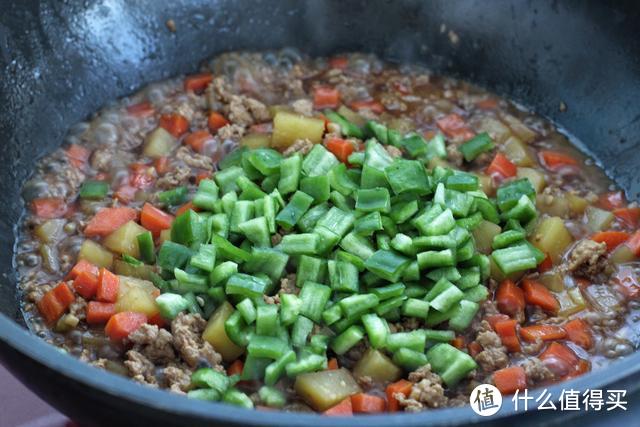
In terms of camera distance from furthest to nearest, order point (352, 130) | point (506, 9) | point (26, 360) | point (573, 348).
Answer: point (506, 9), point (352, 130), point (573, 348), point (26, 360)

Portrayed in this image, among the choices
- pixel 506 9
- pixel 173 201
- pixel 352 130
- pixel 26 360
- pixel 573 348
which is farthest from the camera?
pixel 506 9

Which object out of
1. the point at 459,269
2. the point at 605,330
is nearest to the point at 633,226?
the point at 605,330

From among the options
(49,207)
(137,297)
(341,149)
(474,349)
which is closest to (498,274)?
(474,349)

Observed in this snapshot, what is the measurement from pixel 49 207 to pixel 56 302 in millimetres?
542

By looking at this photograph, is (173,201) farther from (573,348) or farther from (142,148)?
(573,348)

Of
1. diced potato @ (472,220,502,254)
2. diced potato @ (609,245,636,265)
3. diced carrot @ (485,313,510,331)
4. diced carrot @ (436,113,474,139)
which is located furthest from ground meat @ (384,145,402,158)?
diced potato @ (609,245,636,265)

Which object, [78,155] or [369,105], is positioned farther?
[369,105]

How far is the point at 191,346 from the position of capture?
2639 mm

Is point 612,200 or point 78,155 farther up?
point 78,155

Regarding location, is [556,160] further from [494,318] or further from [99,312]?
[99,312]

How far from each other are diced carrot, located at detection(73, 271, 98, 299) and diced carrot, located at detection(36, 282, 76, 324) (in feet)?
0.12

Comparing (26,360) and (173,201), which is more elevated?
(26,360)

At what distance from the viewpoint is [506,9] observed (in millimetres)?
3912

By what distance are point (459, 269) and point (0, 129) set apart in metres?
1.95
